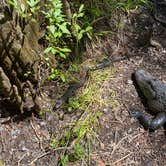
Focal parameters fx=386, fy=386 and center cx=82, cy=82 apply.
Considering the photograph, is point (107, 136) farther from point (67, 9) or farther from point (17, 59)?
point (67, 9)

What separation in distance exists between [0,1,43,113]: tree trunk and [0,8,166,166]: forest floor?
217 mm

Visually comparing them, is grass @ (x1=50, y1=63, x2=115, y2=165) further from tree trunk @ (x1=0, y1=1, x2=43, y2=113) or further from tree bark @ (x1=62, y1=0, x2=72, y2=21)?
tree bark @ (x1=62, y1=0, x2=72, y2=21)

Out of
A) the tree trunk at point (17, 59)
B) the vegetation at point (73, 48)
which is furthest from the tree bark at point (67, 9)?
the tree trunk at point (17, 59)

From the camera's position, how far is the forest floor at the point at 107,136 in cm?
352

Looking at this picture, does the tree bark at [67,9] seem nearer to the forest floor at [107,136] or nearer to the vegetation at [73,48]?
the vegetation at [73,48]

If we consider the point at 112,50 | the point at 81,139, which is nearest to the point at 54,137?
the point at 81,139

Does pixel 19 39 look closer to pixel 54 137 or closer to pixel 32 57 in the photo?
pixel 32 57

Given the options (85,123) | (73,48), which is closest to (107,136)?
(85,123)

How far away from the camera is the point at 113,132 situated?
12.2 feet

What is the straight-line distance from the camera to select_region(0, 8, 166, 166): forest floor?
11.5ft

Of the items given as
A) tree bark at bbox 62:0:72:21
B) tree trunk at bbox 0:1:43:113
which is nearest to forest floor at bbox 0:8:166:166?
tree trunk at bbox 0:1:43:113

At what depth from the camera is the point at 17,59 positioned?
3432 millimetres

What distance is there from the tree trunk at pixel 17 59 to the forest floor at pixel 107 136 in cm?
22

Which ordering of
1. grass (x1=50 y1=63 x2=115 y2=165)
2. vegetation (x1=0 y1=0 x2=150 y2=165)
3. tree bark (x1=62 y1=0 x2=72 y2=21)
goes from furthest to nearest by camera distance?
tree bark (x1=62 y1=0 x2=72 y2=21) < grass (x1=50 y1=63 x2=115 y2=165) < vegetation (x1=0 y1=0 x2=150 y2=165)
